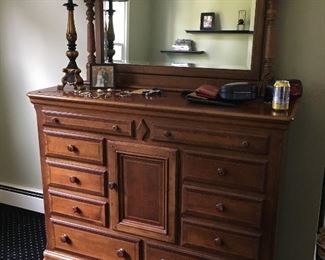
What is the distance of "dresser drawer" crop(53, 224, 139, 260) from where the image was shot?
1.95 meters

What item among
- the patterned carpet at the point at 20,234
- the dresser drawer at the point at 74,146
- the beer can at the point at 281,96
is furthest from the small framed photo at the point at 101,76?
the patterned carpet at the point at 20,234

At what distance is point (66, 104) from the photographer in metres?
Answer: 1.86

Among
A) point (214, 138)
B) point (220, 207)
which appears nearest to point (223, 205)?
point (220, 207)

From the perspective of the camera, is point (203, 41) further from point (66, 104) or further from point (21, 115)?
point (21, 115)

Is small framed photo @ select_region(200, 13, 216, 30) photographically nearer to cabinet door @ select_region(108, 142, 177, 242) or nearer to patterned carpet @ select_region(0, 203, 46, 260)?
cabinet door @ select_region(108, 142, 177, 242)

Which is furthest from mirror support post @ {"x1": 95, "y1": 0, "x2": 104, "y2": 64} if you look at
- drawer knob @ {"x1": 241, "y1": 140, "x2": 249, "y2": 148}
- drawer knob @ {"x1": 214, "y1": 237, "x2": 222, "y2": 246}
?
drawer knob @ {"x1": 214, "y1": 237, "x2": 222, "y2": 246}

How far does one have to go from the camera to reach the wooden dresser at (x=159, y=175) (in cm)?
160

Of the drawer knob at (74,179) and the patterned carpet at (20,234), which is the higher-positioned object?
the drawer knob at (74,179)

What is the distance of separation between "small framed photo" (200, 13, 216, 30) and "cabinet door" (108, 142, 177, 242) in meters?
0.72

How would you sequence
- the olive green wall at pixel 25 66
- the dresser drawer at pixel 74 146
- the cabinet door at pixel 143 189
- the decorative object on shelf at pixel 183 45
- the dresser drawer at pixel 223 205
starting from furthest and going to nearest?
the olive green wall at pixel 25 66 → the decorative object on shelf at pixel 183 45 → the dresser drawer at pixel 74 146 → the cabinet door at pixel 143 189 → the dresser drawer at pixel 223 205

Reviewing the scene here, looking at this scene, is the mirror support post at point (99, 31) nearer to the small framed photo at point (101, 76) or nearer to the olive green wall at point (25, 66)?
the small framed photo at point (101, 76)

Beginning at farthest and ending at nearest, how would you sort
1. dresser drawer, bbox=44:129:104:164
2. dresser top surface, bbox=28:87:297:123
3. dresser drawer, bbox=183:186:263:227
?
dresser drawer, bbox=44:129:104:164
dresser drawer, bbox=183:186:263:227
dresser top surface, bbox=28:87:297:123

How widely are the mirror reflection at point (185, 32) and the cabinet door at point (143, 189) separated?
57 cm

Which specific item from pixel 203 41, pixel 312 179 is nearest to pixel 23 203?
pixel 203 41
